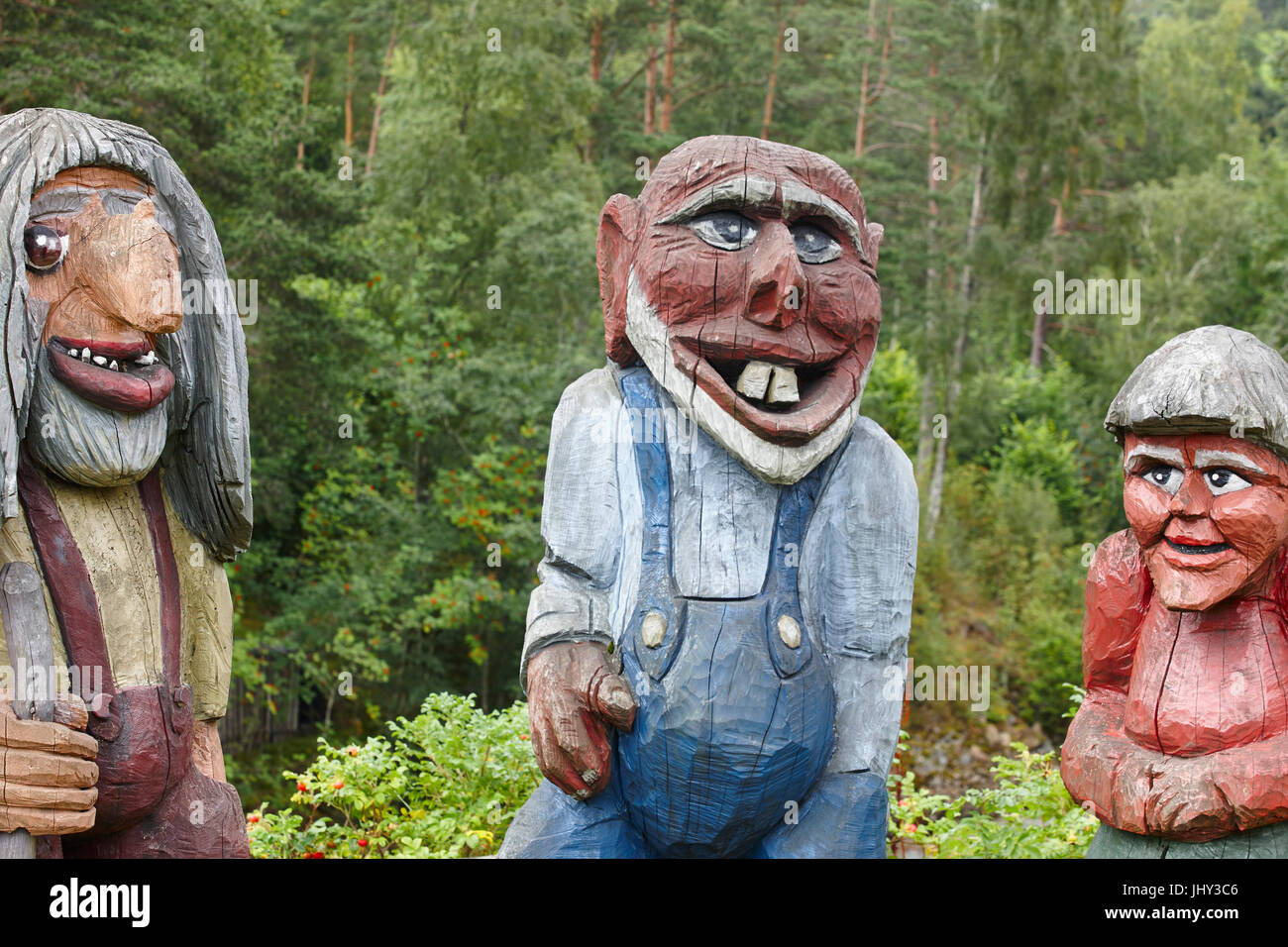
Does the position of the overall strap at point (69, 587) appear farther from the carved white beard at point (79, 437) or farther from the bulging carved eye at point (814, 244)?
the bulging carved eye at point (814, 244)

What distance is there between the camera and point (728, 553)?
3.01 metres

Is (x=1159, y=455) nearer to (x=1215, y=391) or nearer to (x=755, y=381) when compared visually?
(x=1215, y=391)

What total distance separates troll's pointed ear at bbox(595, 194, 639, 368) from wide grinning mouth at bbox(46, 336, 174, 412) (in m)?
1.06

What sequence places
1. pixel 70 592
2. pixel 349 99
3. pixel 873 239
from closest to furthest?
pixel 70 592
pixel 873 239
pixel 349 99

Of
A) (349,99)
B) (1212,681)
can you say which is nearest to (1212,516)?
(1212,681)

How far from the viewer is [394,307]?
40.2 feet

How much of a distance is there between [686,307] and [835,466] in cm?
53

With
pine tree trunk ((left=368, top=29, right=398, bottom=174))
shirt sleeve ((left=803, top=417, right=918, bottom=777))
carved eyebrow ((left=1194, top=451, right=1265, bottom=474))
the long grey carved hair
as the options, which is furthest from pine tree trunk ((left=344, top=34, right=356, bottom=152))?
carved eyebrow ((left=1194, top=451, right=1265, bottom=474))

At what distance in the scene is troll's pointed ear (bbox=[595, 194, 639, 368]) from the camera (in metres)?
3.23

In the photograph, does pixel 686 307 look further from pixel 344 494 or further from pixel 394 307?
pixel 394 307

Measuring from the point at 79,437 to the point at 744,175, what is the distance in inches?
64.0

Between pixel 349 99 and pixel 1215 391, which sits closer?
pixel 1215 391

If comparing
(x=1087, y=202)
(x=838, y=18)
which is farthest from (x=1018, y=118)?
(x=838, y=18)

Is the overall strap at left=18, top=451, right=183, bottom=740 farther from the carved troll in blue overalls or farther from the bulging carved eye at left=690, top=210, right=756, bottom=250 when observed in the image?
the bulging carved eye at left=690, top=210, right=756, bottom=250
